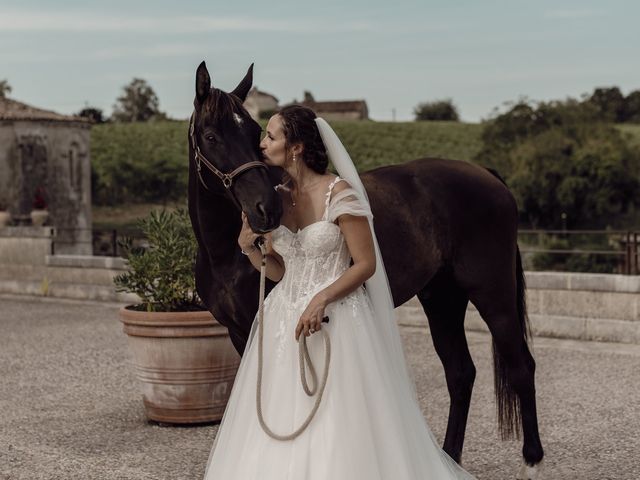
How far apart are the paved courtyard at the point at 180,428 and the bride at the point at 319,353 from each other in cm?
146

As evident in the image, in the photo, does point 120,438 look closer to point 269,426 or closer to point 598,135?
point 269,426

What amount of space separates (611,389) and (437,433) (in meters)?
2.19

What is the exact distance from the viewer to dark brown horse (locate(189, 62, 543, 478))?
4.36 metres

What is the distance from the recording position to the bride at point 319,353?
350 centimetres

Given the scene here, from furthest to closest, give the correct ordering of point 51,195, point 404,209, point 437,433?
point 51,195 → point 437,433 → point 404,209

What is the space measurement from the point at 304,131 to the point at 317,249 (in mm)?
476

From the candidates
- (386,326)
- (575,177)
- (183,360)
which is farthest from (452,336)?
(575,177)

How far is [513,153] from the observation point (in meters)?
41.6

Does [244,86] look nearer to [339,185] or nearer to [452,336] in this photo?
[339,185]

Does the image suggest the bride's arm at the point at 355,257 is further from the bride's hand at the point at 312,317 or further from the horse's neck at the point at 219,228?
the horse's neck at the point at 219,228

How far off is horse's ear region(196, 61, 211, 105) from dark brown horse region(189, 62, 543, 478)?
7.8 inches

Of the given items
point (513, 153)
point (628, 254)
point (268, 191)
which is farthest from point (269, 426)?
point (513, 153)

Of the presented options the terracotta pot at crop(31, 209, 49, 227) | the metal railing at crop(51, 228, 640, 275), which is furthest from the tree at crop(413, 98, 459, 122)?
the terracotta pot at crop(31, 209, 49, 227)

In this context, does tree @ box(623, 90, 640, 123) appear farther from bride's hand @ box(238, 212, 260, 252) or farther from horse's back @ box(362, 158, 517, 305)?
bride's hand @ box(238, 212, 260, 252)
